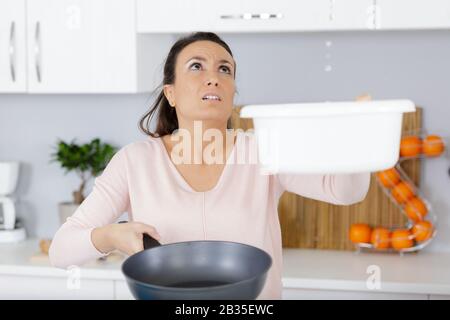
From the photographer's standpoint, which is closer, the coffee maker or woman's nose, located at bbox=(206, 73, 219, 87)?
woman's nose, located at bbox=(206, 73, 219, 87)

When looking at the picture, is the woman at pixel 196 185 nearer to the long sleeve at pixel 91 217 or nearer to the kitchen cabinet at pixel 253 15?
the long sleeve at pixel 91 217

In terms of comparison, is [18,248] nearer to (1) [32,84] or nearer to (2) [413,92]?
(1) [32,84]

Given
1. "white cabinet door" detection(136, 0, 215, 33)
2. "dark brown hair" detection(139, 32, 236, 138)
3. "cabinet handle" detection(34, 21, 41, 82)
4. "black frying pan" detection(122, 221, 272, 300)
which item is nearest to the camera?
"black frying pan" detection(122, 221, 272, 300)

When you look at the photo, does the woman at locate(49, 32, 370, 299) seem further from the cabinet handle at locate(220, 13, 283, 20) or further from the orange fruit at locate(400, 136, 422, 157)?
the orange fruit at locate(400, 136, 422, 157)

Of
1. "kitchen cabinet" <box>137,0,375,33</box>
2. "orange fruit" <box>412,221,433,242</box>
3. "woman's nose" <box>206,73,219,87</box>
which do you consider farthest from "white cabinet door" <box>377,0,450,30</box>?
"woman's nose" <box>206,73,219,87</box>

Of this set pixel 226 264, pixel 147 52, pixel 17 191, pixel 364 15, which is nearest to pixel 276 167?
pixel 226 264

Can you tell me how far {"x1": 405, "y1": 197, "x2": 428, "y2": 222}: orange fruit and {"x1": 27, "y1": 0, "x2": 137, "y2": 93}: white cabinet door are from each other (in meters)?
1.08

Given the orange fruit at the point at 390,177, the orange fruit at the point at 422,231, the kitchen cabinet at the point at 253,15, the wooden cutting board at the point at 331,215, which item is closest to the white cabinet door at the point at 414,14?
the kitchen cabinet at the point at 253,15

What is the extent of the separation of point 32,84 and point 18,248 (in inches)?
26.2

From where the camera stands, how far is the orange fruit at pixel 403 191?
247 cm

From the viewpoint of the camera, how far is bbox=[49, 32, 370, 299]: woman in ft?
4.73

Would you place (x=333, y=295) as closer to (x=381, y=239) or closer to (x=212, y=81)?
(x=381, y=239)

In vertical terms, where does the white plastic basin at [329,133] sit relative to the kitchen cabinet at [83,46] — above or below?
below

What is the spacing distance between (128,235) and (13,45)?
1509mm
